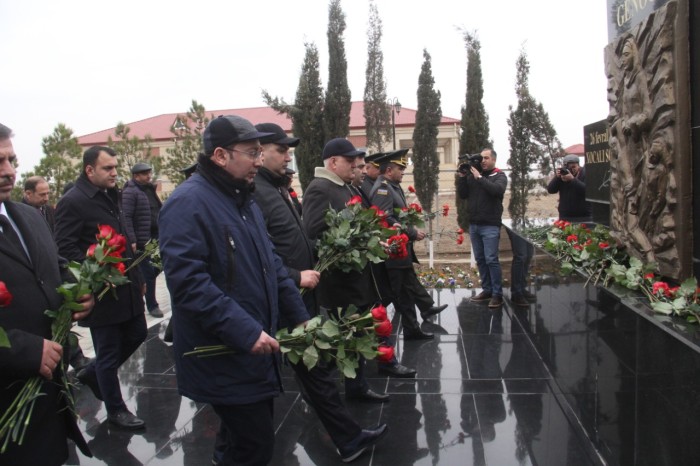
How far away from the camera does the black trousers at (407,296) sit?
5815 mm

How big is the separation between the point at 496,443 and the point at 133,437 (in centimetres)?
244

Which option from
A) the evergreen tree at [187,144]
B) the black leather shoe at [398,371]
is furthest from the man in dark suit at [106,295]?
the evergreen tree at [187,144]

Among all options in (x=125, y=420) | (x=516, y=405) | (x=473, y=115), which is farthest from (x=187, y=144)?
(x=516, y=405)

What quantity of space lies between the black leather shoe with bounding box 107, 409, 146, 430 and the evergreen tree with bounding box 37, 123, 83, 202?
38.2 ft

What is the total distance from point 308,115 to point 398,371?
1197 centimetres

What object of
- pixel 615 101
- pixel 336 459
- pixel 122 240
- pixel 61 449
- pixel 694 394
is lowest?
pixel 336 459

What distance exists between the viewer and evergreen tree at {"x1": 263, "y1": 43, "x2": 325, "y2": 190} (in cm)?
1584

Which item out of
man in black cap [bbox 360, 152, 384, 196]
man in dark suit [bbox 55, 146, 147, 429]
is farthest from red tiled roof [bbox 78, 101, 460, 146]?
man in dark suit [bbox 55, 146, 147, 429]

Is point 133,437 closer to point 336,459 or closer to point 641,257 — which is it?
point 336,459

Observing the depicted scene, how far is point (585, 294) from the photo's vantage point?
148 inches

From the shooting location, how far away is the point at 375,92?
2078 centimetres

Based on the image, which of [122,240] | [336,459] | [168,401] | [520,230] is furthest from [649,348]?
[520,230]

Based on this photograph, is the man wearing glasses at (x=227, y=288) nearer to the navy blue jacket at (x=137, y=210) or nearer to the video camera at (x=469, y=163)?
the video camera at (x=469, y=163)

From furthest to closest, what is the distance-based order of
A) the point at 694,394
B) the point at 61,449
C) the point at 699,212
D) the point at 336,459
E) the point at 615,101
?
the point at 615,101 → the point at 336,459 → the point at 699,212 → the point at 61,449 → the point at 694,394
